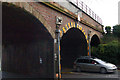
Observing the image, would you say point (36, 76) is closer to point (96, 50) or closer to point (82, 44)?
point (82, 44)

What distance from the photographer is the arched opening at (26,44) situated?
988 cm

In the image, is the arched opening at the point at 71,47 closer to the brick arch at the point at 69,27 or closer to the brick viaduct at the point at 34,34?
the brick viaduct at the point at 34,34

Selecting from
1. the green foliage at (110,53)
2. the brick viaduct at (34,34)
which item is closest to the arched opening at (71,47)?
the brick viaduct at (34,34)

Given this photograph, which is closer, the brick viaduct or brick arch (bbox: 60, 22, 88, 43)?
the brick viaduct

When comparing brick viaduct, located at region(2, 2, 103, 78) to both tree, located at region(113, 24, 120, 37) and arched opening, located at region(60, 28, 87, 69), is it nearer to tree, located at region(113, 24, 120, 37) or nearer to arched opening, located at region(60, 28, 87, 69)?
arched opening, located at region(60, 28, 87, 69)

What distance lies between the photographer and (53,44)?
11.4 meters

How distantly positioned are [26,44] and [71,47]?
9670 mm

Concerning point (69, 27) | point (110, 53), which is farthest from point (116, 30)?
point (69, 27)

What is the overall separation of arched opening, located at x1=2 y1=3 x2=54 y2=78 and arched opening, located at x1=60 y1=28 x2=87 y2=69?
22.1 ft

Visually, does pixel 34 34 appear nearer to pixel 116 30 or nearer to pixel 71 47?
pixel 71 47

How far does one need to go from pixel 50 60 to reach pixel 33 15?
12.6 ft

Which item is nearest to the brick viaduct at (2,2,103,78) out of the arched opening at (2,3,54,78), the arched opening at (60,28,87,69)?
the arched opening at (2,3,54,78)

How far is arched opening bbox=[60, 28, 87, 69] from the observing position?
66.6 feet

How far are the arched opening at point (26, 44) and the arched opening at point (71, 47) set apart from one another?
22.1ft
